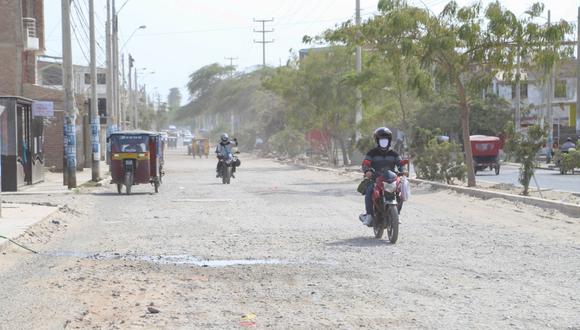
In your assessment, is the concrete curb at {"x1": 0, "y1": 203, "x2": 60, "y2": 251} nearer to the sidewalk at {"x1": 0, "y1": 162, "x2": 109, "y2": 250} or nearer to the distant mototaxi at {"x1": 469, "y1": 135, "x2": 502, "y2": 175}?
the sidewalk at {"x1": 0, "y1": 162, "x2": 109, "y2": 250}

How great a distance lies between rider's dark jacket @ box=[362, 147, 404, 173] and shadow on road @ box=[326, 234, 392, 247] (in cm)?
104

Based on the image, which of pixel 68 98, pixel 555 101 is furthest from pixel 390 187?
pixel 555 101

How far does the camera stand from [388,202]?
517 inches

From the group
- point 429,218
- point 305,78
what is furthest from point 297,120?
point 429,218

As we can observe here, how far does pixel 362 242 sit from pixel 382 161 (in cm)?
125

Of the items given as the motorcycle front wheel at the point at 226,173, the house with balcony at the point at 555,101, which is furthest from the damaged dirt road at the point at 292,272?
the house with balcony at the point at 555,101

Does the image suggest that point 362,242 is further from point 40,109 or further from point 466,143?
point 40,109

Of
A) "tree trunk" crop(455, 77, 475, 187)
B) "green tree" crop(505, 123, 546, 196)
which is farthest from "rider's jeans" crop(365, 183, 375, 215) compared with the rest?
"tree trunk" crop(455, 77, 475, 187)

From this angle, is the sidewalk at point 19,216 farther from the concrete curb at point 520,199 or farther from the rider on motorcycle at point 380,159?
the concrete curb at point 520,199

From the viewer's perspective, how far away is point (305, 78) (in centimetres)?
5466

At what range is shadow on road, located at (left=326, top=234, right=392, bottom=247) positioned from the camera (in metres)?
13.0

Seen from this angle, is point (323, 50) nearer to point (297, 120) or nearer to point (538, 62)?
point (297, 120)

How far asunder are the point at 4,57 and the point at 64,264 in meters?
32.8

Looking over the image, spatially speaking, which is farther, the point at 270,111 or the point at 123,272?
the point at 270,111
